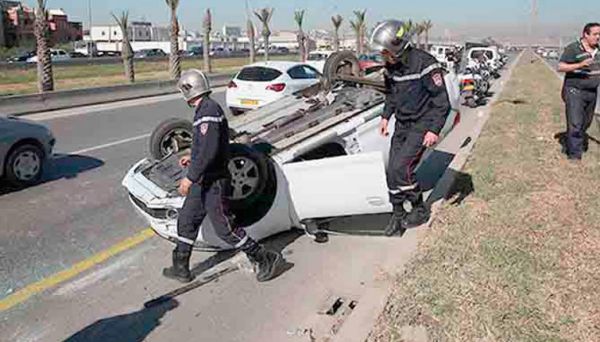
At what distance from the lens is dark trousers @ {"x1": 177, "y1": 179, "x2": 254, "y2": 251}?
4.32 metres

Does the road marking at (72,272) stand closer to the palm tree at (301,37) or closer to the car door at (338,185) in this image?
the car door at (338,185)

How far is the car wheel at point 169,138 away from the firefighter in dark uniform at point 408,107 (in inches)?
86.4

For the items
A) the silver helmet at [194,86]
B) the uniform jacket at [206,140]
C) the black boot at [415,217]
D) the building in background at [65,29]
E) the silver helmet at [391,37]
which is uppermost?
the building in background at [65,29]

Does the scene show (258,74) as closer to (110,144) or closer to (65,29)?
(110,144)

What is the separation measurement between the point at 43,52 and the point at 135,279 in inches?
698

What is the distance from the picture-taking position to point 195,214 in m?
4.38

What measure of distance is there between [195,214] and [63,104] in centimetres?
Result: 1420

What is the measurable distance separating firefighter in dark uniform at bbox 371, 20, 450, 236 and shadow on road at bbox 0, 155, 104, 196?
480cm

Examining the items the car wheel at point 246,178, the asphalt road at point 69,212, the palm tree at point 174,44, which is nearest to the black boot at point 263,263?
the car wheel at point 246,178

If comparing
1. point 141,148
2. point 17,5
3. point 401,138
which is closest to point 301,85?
point 141,148

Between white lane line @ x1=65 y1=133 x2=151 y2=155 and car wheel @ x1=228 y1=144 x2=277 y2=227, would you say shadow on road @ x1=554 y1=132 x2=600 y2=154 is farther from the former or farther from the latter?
white lane line @ x1=65 y1=133 x2=151 y2=155

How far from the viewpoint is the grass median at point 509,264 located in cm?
357

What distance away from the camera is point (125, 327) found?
3.88 m

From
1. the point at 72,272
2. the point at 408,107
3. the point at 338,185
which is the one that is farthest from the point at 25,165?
the point at 408,107
